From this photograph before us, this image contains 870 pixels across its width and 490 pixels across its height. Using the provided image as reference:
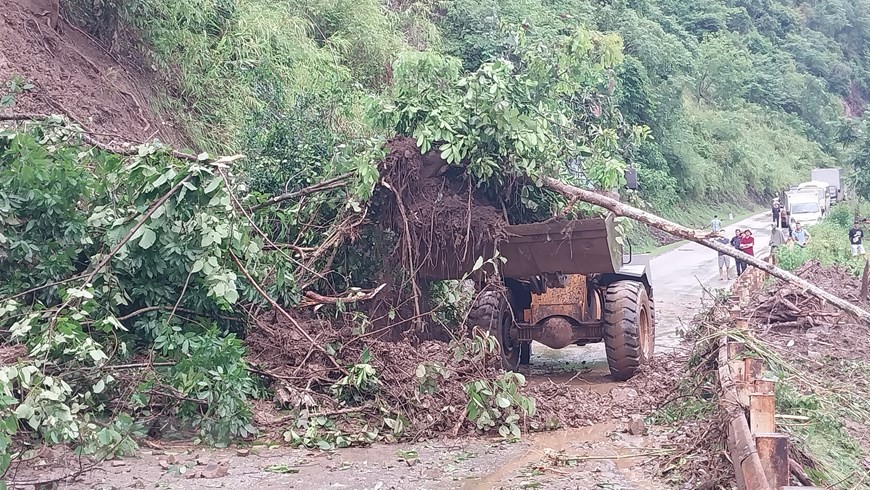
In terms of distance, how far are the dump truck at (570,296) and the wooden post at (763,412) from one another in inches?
165

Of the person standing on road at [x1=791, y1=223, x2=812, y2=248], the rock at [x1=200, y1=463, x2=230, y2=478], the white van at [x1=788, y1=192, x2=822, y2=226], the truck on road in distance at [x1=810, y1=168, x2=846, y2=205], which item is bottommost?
the rock at [x1=200, y1=463, x2=230, y2=478]

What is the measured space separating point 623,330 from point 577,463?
3174 mm

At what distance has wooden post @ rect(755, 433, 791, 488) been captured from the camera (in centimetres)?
414

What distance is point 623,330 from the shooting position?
10.0 m

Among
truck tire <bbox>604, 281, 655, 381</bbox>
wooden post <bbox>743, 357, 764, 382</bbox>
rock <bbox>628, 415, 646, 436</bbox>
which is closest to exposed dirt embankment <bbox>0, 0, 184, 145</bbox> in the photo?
truck tire <bbox>604, 281, 655, 381</bbox>

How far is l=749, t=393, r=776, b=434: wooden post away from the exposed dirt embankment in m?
9.66

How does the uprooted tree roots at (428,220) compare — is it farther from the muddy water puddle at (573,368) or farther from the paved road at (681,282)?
the paved road at (681,282)

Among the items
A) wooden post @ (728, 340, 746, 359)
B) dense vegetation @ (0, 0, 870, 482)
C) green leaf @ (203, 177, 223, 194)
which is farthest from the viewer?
wooden post @ (728, 340, 746, 359)

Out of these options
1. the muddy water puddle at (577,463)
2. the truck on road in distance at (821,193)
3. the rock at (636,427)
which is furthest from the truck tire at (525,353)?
the truck on road in distance at (821,193)

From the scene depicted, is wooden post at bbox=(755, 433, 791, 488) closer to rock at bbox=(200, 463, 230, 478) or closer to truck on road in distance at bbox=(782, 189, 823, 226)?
rock at bbox=(200, 463, 230, 478)

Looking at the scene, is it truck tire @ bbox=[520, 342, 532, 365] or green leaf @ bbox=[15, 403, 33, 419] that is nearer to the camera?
green leaf @ bbox=[15, 403, 33, 419]

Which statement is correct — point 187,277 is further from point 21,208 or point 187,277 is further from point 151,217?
point 21,208

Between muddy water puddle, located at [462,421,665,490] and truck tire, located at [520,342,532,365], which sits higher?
truck tire, located at [520,342,532,365]

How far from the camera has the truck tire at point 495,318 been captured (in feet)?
33.7
